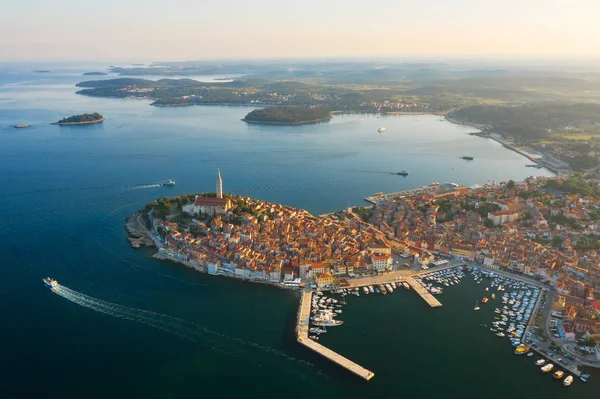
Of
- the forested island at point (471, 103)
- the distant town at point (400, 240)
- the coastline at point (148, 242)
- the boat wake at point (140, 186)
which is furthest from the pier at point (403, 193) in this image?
the boat wake at point (140, 186)

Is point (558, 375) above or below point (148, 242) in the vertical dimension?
below

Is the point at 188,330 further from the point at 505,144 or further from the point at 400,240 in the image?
the point at 505,144

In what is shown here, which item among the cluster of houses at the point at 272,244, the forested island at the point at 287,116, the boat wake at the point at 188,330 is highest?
the forested island at the point at 287,116

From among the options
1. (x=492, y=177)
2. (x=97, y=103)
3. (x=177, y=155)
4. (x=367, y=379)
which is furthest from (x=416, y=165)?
(x=97, y=103)

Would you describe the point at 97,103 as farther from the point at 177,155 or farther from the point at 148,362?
the point at 148,362

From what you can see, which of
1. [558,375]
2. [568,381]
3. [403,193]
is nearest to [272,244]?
[558,375]

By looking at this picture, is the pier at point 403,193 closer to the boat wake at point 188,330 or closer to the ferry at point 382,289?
the ferry at point 382,289
